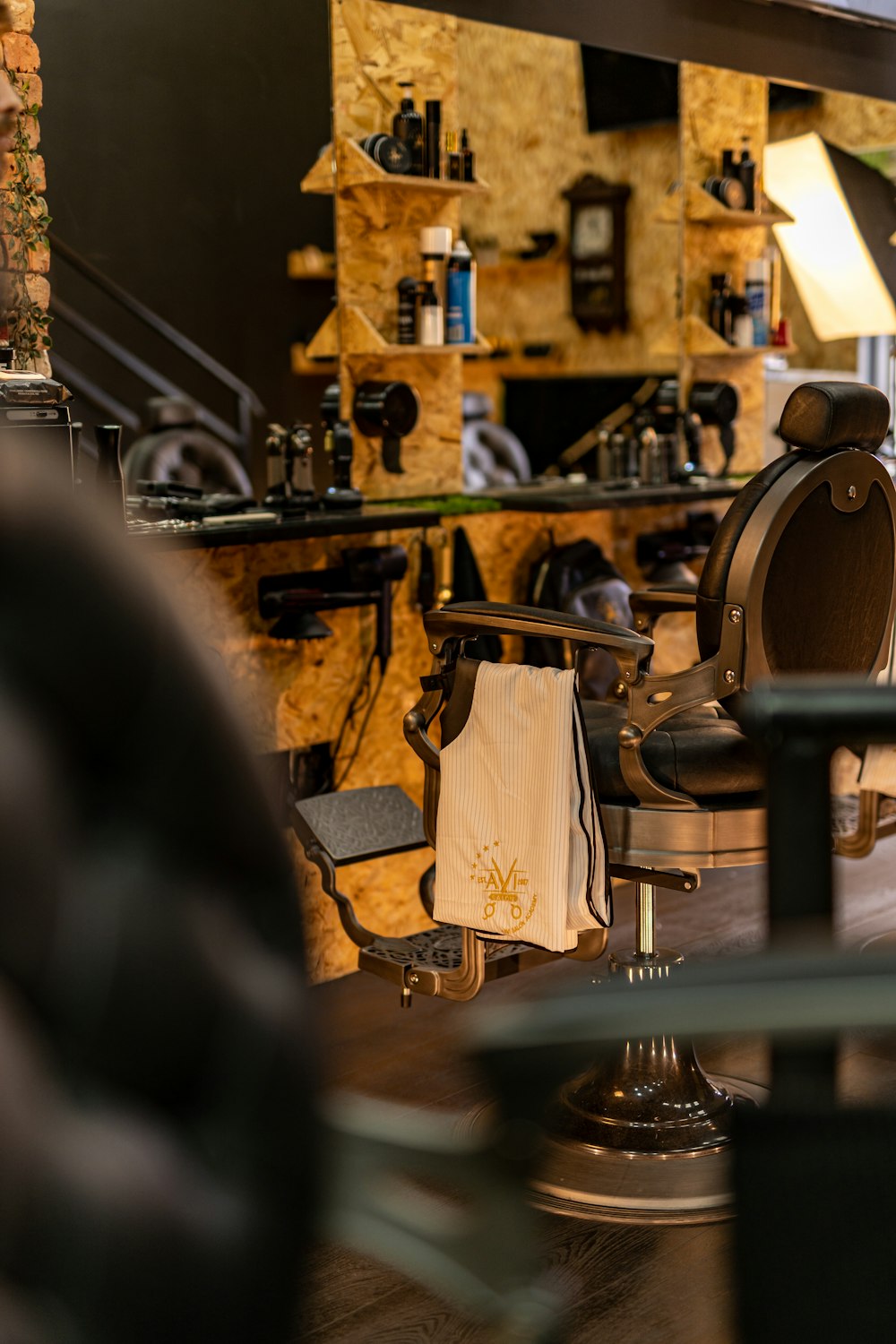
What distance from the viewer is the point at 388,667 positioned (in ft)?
12.2

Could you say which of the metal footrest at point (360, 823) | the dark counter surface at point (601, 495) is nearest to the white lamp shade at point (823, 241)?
the dark counter surface at point (601, 495)

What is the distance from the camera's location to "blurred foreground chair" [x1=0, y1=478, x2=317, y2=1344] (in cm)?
64

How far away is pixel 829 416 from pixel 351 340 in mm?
1648

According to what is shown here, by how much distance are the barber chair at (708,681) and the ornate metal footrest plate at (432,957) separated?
9.2 inches

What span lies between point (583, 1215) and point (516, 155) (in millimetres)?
3830

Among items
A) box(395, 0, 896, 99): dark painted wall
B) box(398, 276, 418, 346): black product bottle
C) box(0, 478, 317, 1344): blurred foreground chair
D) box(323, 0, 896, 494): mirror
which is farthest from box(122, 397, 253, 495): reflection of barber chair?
box(0, 478, 317, 1344): blurred foreground chair

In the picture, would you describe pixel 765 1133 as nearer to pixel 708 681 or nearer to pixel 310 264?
pixel 708 681

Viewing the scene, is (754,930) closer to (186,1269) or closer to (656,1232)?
(656,1232)

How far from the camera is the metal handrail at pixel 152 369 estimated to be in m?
5.48

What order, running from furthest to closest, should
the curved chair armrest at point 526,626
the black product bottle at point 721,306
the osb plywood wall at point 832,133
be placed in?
1. the osb plywood wall at point 832,133
2. the black product bottle at point 721,306
3. the curved chair armrest at point 526,626

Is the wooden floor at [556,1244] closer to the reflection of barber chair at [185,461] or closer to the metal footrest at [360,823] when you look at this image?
the metal footrest at [360,823]

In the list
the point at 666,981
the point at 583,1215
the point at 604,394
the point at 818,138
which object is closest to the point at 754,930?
the point at 583,1215

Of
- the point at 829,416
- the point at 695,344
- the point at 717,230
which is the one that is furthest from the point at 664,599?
Answer: the point at 717,230

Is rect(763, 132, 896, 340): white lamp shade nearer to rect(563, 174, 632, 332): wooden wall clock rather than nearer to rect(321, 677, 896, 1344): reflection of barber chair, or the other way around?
rect(563, 174, 632, 332): wooden wall clock
